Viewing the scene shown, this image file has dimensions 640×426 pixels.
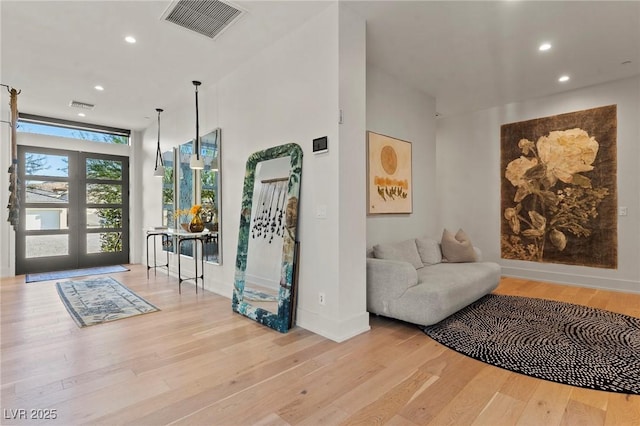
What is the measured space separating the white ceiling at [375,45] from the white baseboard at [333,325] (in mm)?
2822

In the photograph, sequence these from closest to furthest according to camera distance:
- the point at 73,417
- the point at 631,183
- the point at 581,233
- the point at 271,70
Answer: the point at 73,417 < the point at 271,70 < the point at 631,183 < the point at 581,233

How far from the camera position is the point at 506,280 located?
516cm

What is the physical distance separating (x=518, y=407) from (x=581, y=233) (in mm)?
4034

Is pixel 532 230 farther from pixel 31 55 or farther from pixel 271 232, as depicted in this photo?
pixel 31 55

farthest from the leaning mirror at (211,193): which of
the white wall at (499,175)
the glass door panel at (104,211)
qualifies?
the white wall at (499,175)

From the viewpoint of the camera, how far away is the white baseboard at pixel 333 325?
2.78 metres

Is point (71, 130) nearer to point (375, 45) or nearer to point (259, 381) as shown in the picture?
point (375, 45)

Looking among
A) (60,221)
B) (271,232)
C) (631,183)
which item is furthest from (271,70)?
(60,221)

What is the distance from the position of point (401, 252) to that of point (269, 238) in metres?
1.60

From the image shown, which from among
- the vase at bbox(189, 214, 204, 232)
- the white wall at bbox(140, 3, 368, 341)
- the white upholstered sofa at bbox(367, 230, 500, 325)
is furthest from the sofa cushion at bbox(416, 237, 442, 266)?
the vase at bbox(189, 214, 204, 232)

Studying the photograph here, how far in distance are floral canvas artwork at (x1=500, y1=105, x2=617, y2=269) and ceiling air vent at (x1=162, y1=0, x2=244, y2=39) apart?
4743 millimetres

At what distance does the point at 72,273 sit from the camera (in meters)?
5.98

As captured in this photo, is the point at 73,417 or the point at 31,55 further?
the point at 31,55

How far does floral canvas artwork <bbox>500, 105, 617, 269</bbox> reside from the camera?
14.8 ft
